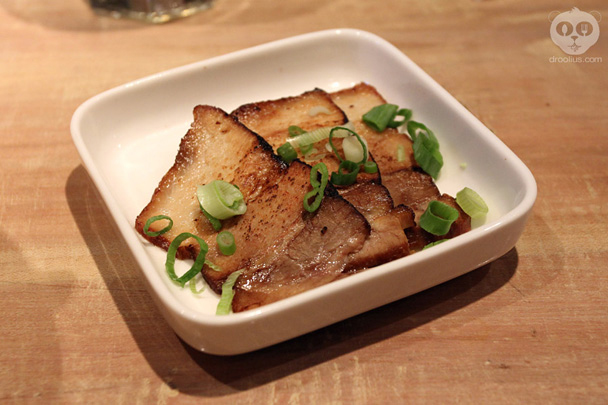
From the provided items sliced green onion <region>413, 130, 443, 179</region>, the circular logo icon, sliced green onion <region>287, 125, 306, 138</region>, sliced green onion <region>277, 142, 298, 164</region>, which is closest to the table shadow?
sliced green onion <region>413, 130, 443, 179</region>

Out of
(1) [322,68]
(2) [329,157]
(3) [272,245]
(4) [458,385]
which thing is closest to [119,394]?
(3) [272,245]

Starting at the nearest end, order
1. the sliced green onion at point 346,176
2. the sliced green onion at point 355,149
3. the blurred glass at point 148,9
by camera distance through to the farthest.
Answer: the sliced green onion at point 346,176 < the sliced green onion at point 355,149 < the blurred glass at point 148,9

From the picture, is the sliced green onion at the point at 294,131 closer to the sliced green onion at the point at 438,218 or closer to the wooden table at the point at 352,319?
the sliced green onion at the point at 438,218

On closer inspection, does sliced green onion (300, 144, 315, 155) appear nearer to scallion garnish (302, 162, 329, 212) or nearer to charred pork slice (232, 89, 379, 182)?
charred pork slice (232, 89, 379, 182)

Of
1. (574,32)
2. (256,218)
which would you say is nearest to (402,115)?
(256,218)

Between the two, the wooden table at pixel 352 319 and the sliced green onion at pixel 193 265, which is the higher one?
the sliced green onion at pixel 193 265

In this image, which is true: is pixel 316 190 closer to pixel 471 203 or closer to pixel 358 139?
pixel 358 139

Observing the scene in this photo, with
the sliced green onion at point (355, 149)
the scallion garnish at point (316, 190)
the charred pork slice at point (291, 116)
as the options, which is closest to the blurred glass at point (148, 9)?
the charred pork slice at point (291, 116)
